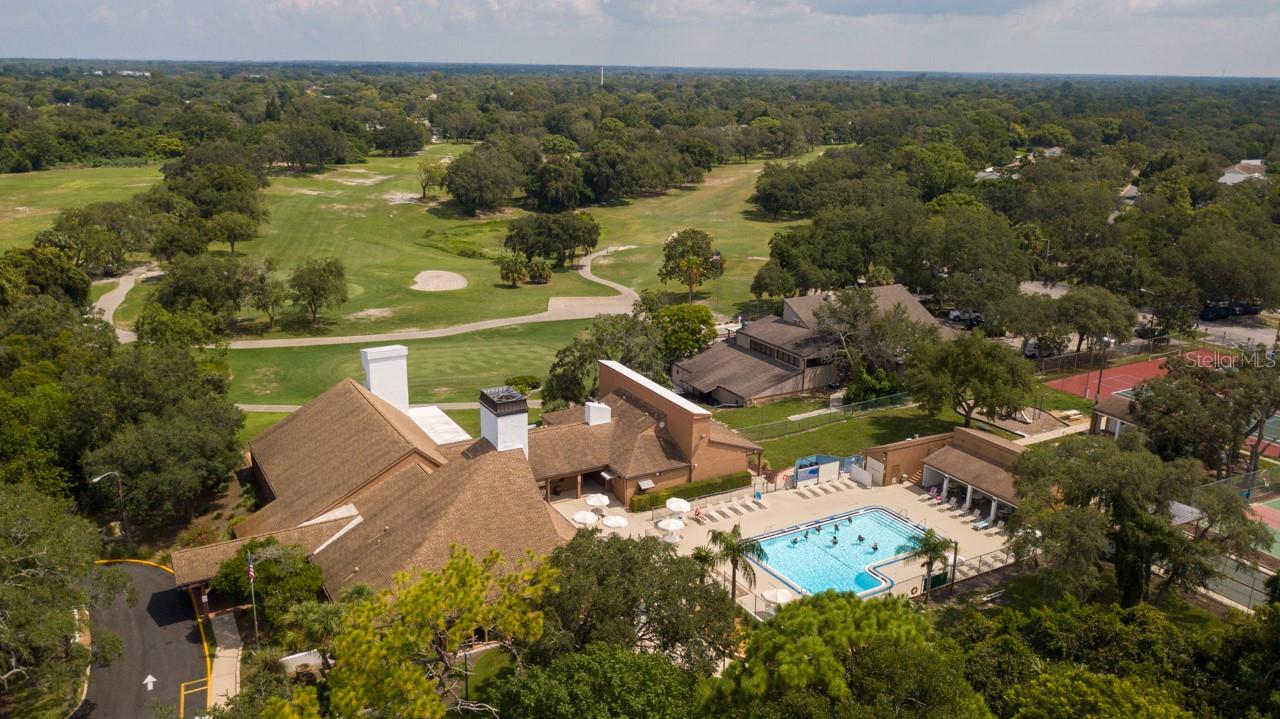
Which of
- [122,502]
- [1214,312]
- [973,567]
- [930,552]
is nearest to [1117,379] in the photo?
[1214,312]

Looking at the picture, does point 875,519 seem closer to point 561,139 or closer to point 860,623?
point 860,623

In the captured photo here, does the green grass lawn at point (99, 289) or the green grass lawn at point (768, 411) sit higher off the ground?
the green grass lawn at point (99, 289)

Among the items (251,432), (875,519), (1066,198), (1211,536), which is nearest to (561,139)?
→ (1066,198)

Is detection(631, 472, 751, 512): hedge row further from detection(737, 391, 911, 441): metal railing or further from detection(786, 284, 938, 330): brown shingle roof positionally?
detection(786, 284, 938, 330): brown shingle roof

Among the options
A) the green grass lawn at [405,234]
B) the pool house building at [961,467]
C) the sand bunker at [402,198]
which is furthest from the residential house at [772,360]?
the sand bunker at [402,198]

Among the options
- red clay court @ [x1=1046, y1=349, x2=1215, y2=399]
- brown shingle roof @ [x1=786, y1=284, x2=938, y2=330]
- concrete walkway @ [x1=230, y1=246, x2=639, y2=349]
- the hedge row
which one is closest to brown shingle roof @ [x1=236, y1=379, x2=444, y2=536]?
the hedge row

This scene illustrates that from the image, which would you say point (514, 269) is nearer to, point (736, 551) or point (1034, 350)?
point (1034, 350)

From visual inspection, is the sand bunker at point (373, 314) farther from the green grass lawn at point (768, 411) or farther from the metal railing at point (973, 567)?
the metal railing at point (973, 567)
